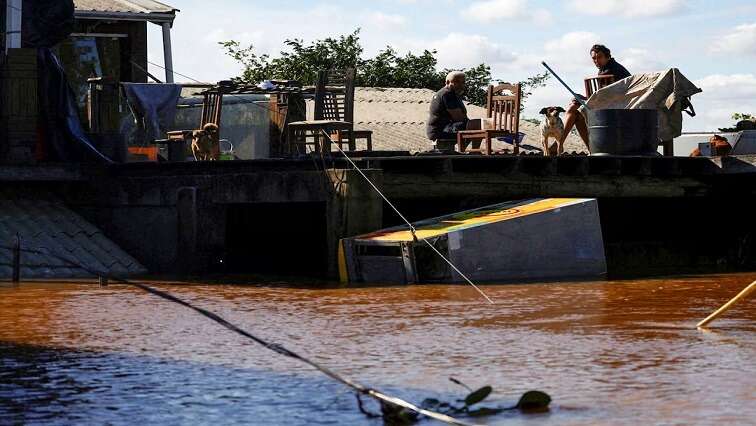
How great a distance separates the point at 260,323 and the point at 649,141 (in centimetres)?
833

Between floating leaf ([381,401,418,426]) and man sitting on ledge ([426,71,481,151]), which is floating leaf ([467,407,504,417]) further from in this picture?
man sitting on ledge ([426,71,481,151])

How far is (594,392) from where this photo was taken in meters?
6.32

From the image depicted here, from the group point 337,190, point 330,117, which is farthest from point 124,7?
point 337,190

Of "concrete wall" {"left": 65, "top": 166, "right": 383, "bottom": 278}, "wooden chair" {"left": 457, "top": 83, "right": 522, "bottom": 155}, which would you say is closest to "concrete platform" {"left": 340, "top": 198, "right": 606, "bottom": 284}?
"concrete wall" {"left": 65, "top": 166, "right": 383, "bottom": 278}

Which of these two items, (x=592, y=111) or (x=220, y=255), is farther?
(x=592, y=111)

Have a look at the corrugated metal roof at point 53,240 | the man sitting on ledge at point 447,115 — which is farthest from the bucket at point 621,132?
the corrugated metal roof at point 53,240

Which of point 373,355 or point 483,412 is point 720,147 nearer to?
point 373,355

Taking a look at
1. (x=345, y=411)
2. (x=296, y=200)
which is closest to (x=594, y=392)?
(x=345, y=411)

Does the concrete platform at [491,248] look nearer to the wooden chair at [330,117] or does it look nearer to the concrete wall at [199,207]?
the concrete wall at [199,207]

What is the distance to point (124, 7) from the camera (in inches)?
1014

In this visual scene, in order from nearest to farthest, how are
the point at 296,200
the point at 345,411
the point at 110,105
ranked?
the point at 345,411, the point at 296,200, the point at 110,105

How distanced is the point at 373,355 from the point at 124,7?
1915cm

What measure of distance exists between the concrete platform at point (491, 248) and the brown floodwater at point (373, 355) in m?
1.01

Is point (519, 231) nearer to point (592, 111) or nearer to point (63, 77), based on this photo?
point (592, 111)
